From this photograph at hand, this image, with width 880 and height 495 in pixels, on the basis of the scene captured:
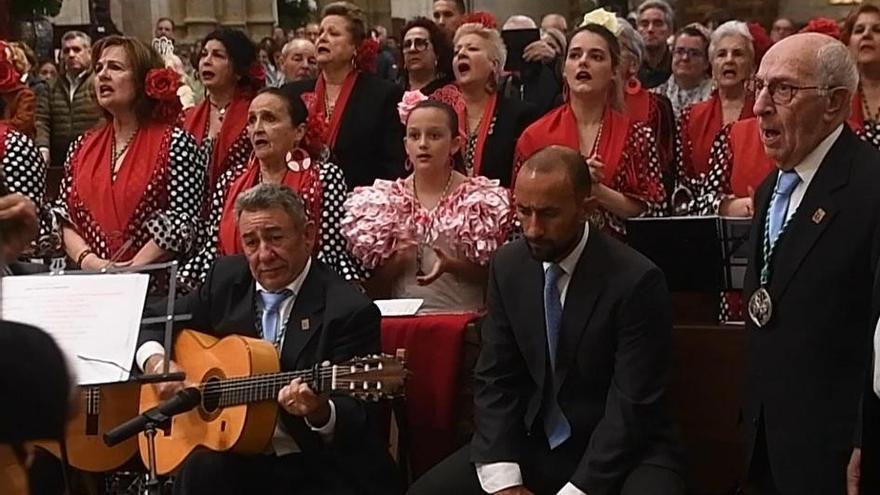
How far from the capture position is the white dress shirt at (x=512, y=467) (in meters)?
4.04

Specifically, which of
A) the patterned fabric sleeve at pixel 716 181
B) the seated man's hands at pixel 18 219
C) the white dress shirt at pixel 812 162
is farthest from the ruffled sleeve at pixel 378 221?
the seated man's hands at pixel 18 219

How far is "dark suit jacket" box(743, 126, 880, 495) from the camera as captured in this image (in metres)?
3.59

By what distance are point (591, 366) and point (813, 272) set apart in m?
0.69

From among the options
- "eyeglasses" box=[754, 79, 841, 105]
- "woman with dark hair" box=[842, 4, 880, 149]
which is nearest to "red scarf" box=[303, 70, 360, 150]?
"woman with dark hair" box=[842, 4, 880, 149]

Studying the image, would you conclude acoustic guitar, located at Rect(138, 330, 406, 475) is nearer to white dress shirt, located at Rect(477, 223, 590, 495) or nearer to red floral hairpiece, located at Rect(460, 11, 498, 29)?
white dress shirt, located at Rect(477, 223, 590, 495)

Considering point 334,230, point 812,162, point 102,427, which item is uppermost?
point 812,162

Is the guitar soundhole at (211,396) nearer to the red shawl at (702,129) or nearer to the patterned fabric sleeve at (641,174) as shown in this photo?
the patterned fabric sleeve at (641,174)

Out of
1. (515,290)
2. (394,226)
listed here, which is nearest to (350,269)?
(394,226)

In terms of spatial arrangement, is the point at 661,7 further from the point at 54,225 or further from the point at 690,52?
the point at 54,225

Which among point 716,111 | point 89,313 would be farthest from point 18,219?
point 716,111

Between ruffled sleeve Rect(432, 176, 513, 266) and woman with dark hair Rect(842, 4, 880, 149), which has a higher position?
woman with dark hair Rect(842, 4, 880, 149)

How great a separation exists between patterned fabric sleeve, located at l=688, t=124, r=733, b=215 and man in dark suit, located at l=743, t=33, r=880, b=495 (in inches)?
51.6

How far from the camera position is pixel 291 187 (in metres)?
5.11

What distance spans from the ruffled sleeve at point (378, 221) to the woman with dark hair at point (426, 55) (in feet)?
4.68
